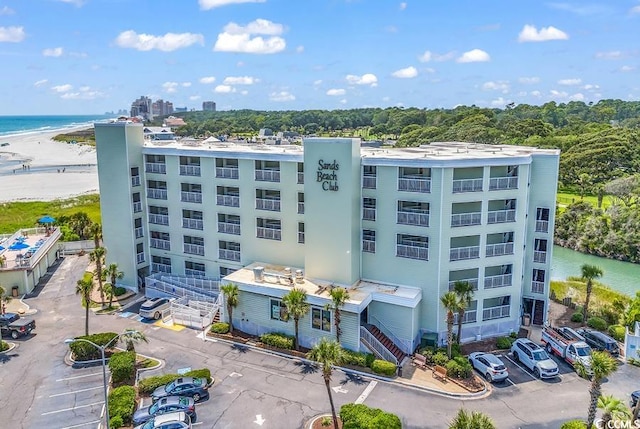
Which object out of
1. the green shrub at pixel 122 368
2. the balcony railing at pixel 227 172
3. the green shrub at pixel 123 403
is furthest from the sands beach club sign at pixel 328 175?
the green shrub at pixel 123 403

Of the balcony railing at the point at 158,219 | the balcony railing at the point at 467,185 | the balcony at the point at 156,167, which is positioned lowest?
the balcony railing at the point at 158,219

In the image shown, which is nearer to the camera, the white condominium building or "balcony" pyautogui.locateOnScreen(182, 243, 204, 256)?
the white condominium building

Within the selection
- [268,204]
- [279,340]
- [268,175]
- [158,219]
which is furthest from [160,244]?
[279,340]

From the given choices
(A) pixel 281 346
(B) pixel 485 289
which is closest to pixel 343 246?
(A) pixel 281 346

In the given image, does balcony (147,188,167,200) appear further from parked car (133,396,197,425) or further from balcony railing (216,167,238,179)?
parked car (133,396,197,425)

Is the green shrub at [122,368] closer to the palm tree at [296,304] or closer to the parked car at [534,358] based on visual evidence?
the palm tree at [296,304]

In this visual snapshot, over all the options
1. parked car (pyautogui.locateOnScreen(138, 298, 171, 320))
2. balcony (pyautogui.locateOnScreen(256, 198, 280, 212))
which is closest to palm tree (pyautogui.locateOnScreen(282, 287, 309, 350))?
balcony (pyautogui.locateOnScreen(256, 198, 280, 212))
